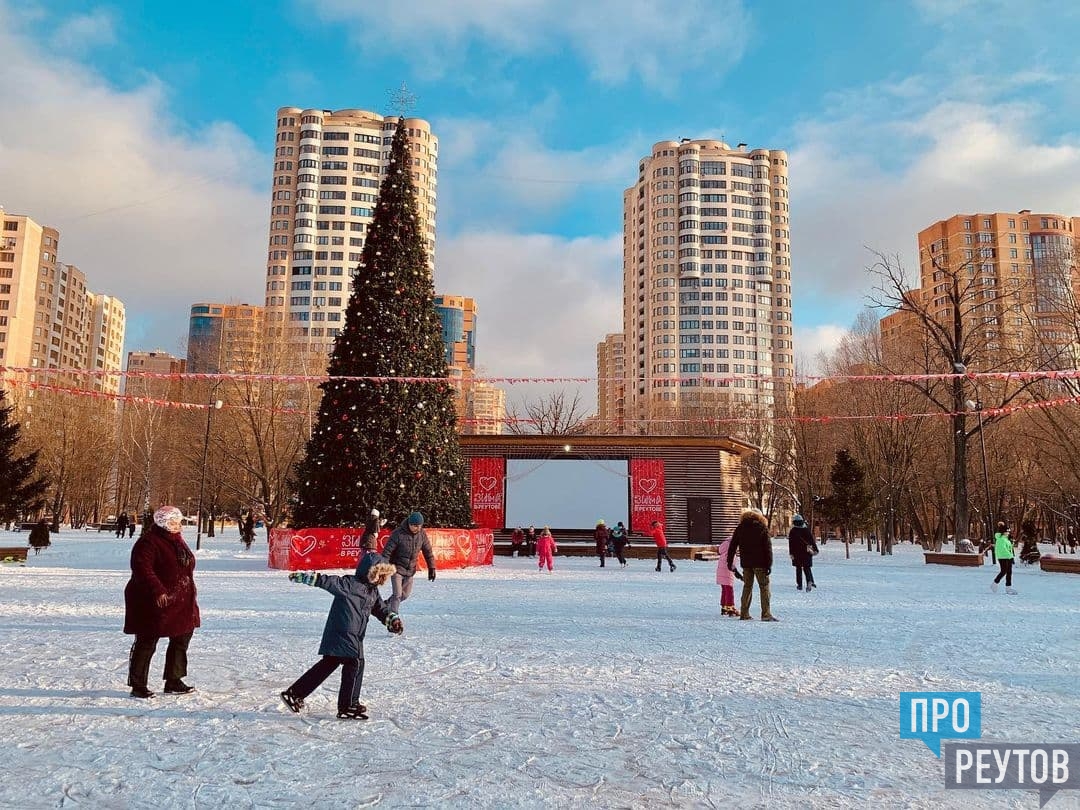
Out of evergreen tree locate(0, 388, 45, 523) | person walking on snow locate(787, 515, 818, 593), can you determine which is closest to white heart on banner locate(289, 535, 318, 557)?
evergreen tree locate(0, 388, 45, 523)

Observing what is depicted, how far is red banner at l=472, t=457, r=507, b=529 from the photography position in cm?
3228

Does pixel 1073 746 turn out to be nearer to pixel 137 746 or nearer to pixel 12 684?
Answer: pixel 137 746

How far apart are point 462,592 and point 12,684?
9.32m

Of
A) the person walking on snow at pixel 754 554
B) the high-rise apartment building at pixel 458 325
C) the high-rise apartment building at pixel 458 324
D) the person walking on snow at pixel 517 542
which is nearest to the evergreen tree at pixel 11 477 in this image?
the person walking on snow at pixel 517 542

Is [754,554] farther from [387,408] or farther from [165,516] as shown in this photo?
[387,408]

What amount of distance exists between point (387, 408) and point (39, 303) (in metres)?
110

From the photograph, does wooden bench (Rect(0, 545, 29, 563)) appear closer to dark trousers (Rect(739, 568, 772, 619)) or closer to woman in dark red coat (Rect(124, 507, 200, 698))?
woman in dark red coat (Rect(124, 507, 200, 698))

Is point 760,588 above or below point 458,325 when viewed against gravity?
below

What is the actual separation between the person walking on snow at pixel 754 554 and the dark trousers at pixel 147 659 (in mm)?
7639

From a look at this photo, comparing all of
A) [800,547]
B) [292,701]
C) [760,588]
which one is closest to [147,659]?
[292,701]

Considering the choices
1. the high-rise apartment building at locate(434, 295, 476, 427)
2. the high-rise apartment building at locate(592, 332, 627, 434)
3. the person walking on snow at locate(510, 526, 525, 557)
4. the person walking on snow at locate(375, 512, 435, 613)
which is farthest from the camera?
the high-rise apartment building at locate(434, 295, 476, 427)

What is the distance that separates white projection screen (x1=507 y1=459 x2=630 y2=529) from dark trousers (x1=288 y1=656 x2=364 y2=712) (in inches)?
1060

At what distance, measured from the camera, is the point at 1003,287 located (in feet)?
99.9

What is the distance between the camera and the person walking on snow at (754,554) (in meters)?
11.0
